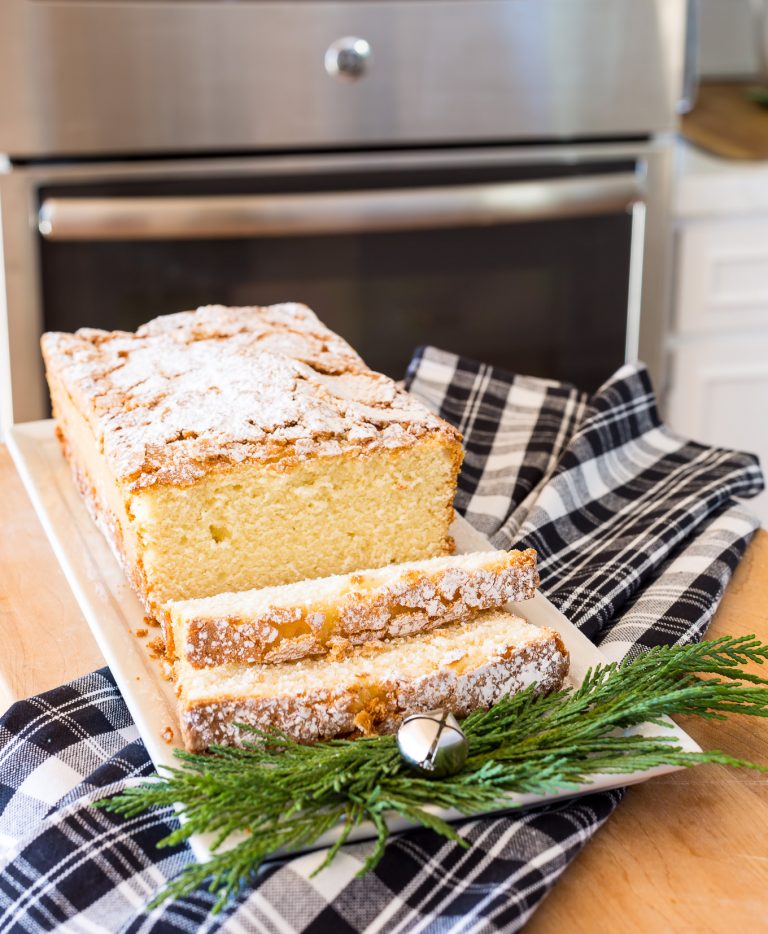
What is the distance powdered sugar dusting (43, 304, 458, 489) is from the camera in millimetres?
1432

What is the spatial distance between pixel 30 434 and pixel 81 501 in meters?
0.27

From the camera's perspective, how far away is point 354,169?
2.74 meters

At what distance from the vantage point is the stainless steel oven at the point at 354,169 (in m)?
2.55

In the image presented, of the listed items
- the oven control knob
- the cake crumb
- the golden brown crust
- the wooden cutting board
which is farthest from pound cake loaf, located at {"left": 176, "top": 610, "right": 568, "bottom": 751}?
the wooden cutting board

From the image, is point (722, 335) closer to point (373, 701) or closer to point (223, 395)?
point (223, 395)

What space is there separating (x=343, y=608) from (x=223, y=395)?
1.38 ft

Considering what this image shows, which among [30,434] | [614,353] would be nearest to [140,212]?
[30,434]

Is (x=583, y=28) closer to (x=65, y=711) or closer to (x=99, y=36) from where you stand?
(x=99, y=36)

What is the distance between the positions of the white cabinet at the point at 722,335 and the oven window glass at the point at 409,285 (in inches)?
7.3

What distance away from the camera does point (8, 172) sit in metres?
2.55

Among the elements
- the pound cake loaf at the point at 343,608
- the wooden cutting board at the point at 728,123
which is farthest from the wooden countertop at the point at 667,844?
the wooden cutting board at the point at 728,123

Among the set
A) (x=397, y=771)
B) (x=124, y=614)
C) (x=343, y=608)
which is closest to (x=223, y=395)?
(x=124, y=614)

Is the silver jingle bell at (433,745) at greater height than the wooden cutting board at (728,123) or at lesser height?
lesser

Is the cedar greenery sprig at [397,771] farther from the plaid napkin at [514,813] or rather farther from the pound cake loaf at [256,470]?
the pound cake loaf at [256,470]
